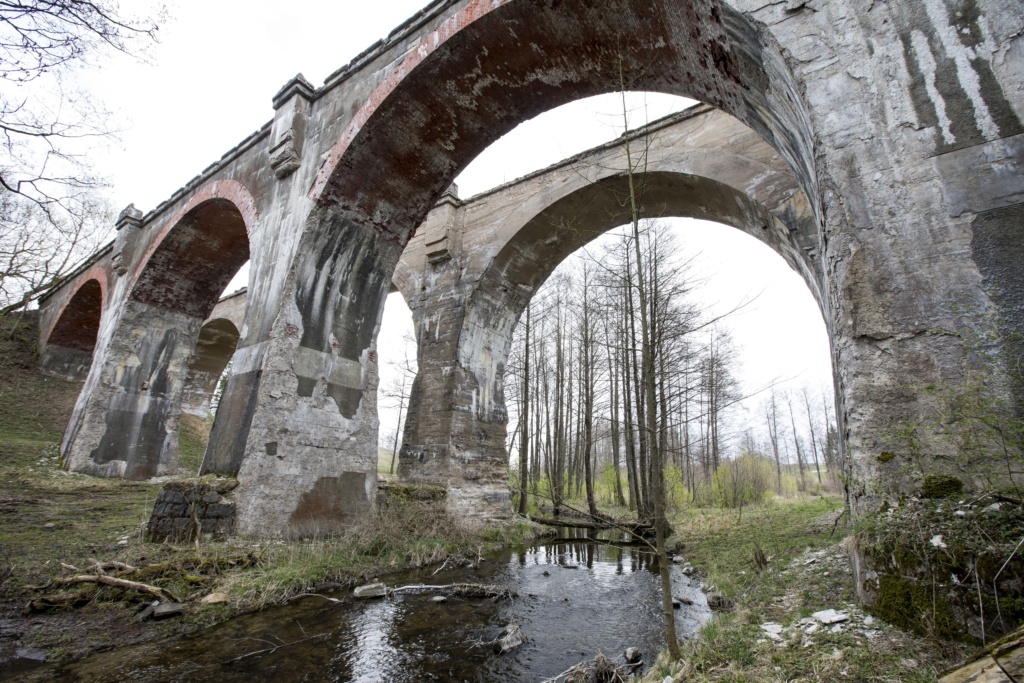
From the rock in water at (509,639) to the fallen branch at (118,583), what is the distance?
2.89 m

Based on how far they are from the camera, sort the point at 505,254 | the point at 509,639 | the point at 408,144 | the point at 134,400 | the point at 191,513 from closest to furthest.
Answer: the point at 509,639 < the point at 191,513 < the point at 408,144 < the point at 505,254 < the point at 134,400

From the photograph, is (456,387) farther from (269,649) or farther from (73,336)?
(73,336)

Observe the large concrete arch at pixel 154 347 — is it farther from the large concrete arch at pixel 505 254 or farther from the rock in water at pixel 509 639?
the rock in water at pixel 509 639

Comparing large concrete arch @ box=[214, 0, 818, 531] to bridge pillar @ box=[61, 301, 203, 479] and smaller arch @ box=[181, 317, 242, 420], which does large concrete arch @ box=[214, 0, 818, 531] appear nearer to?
bridge pillar @ box=[61, 301, 203, 479]

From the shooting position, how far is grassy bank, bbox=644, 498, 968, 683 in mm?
1939

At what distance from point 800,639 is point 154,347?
43.0ft

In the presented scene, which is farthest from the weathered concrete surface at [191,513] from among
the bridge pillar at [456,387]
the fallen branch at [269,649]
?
the bridge pillar at [456,387]

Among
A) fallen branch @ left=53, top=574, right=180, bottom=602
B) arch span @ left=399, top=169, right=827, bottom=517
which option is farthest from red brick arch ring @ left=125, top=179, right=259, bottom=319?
fallen branch @ left=53, top=574, right=180, bottom=602

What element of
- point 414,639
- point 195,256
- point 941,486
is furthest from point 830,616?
point 195,256

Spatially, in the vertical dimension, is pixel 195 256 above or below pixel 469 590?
above

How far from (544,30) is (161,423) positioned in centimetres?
1159

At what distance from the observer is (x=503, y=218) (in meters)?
10.0

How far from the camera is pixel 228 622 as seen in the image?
4.03 metres

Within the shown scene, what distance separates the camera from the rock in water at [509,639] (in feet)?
11.9
